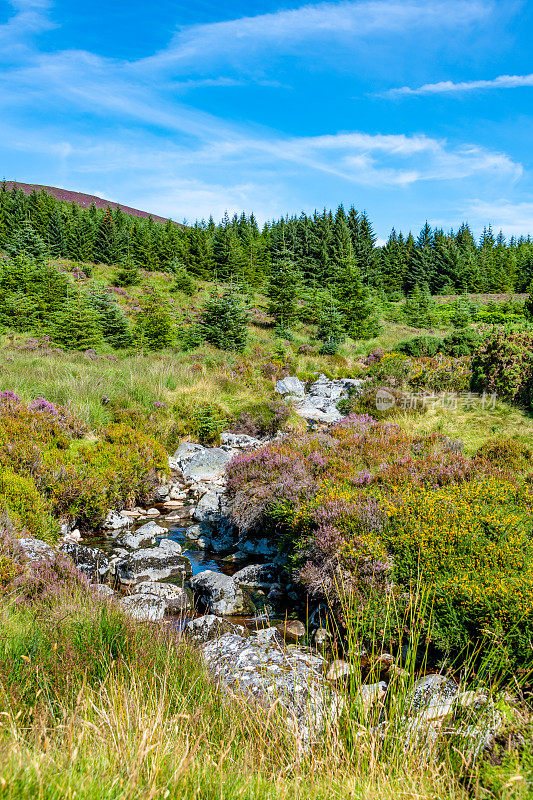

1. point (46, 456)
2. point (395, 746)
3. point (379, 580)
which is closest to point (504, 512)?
point (379, 580)

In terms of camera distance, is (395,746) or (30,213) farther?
(30,213)

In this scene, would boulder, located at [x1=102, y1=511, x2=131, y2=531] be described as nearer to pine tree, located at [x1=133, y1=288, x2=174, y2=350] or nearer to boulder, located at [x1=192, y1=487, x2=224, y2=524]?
boulder, located at [x1=192, y1=487, x2=224, y2=524]

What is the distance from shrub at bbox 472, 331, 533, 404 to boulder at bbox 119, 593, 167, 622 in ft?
28.0

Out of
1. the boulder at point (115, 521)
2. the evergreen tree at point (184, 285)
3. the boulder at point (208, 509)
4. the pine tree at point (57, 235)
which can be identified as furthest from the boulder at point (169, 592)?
the pine tree at point (57, 235)

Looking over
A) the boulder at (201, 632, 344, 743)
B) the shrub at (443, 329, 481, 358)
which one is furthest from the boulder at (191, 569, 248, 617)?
the shrub at (443, 329, 481, 358)

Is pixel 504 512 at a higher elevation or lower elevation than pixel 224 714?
higher

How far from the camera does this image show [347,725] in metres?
2.36

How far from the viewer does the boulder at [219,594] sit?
522cm

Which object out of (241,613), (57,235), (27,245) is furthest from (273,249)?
(241,613)

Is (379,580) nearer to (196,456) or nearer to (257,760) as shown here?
(257,760)

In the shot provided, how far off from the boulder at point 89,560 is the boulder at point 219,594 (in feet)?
3.97

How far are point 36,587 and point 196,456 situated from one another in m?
6.25

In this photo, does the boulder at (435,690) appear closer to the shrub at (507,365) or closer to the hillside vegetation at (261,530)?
the hillside vegetation at (261,530)

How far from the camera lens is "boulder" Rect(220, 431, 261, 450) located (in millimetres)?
11625
